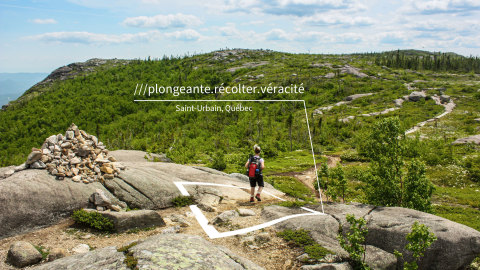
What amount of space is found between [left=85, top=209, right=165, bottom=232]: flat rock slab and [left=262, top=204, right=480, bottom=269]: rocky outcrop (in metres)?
6.71

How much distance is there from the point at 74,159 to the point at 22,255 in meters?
7.27

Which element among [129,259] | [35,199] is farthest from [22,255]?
[129,259]

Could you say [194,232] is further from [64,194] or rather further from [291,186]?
[291,186]

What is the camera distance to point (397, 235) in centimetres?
1357

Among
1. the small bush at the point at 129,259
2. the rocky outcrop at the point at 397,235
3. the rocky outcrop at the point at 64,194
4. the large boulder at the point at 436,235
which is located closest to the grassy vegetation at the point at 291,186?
the rocky outcrop at the point at 64,194

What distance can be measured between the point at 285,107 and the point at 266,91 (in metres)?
20.3

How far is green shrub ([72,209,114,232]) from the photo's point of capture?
15.4m

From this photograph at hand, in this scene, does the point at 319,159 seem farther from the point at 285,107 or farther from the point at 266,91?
the point at 266,91

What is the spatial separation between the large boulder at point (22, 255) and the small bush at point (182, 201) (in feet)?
27.5

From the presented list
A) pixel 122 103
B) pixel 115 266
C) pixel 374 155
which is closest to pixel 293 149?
pixel 374 155

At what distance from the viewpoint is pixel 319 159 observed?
212 ft

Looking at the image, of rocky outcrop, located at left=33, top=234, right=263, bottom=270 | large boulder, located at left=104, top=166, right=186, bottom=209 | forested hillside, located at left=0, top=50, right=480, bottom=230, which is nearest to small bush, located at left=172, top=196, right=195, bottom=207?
large boulder, located at left=104, top=166, right=186, bottom=209

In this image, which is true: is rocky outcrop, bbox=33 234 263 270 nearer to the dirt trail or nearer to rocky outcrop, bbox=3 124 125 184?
the dirt trail

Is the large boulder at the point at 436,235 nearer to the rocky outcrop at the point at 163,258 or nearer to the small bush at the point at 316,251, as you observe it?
the small bush at the point at 316,251
